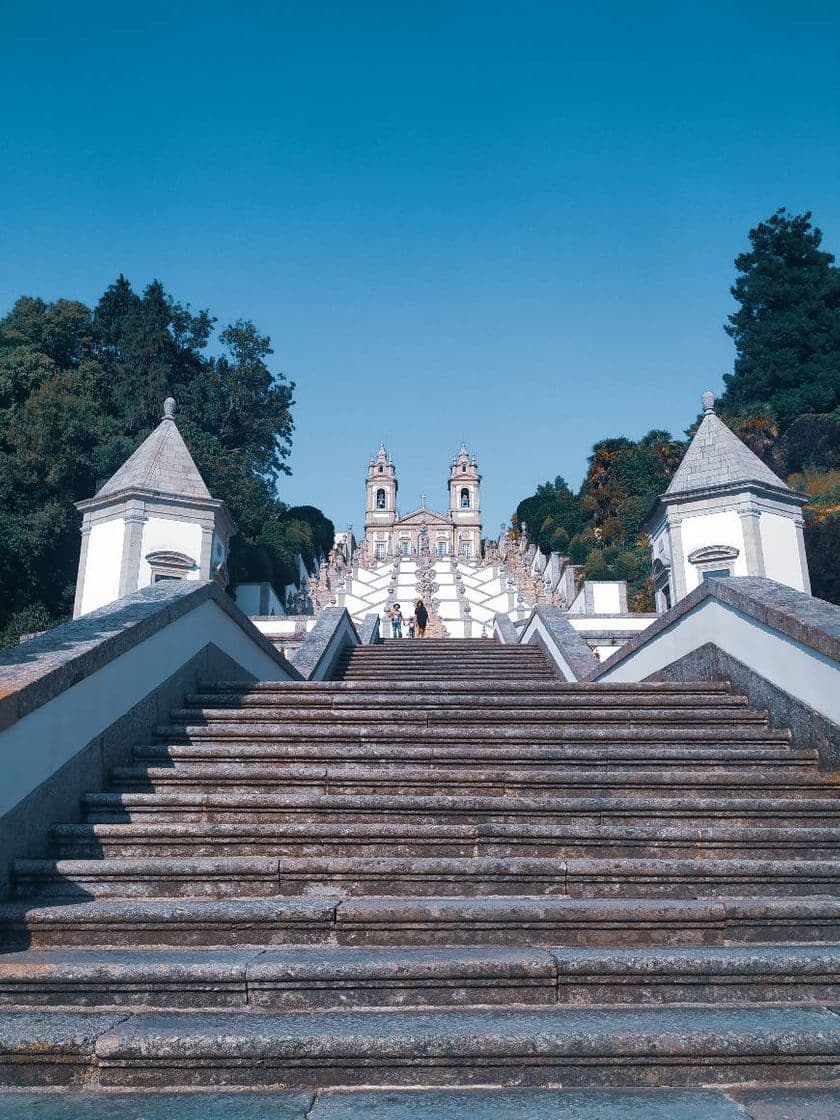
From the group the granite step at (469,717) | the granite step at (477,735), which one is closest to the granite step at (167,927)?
the granite step at (477,735)

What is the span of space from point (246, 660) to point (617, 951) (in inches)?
229

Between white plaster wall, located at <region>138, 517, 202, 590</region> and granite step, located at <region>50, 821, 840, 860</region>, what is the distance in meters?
16.4

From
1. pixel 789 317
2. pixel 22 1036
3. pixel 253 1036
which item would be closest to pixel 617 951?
pixel 253 1036

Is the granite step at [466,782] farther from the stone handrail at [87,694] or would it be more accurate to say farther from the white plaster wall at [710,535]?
the white plaster wall at [710,535]

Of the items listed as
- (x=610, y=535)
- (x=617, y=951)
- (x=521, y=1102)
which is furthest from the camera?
(x=610, y=535)

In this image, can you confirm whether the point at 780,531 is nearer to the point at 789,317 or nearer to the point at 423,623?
the point at 423,623

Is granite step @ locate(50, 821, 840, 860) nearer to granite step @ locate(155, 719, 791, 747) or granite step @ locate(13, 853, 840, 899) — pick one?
granite step @ locate(13, 853, 840, 899)

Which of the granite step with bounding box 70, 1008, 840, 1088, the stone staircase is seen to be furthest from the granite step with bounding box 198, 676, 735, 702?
the granite step with bounding box 70, 1008, 840, 1088

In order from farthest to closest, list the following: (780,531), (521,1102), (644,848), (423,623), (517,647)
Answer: (423,623)
(780,531)
(517,647)
(644,848)
(521,1102)

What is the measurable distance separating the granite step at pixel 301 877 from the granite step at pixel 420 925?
0.33 metres

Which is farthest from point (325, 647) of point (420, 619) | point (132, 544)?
point (420, 619)

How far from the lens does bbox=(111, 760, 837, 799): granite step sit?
4.73 m

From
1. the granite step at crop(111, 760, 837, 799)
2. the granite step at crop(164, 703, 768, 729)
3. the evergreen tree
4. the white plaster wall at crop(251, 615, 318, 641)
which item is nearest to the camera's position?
the granite step at crop(111, 760, 837, 799)

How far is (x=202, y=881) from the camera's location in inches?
149
